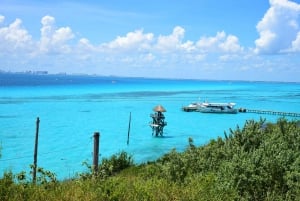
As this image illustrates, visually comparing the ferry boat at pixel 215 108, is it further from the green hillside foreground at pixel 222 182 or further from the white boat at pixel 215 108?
the green hillside foreground at pixel 222 182

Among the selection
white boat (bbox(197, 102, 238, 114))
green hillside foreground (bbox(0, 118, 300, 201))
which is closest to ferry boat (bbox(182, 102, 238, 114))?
white boat (bbox(197, 102, 238, 114))

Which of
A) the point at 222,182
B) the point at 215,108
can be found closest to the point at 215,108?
the point at 215,108

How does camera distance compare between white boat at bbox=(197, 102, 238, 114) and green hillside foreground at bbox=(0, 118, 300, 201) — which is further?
white boat at bbox=(197, 102, 238, 114)

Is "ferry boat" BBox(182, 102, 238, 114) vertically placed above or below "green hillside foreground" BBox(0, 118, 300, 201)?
below

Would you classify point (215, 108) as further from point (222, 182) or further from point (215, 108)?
point (222, 182)

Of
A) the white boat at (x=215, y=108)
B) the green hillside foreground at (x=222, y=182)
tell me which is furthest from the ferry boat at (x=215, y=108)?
the green hillside foreground at (x=222, y=182)

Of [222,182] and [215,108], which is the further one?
[215,108]

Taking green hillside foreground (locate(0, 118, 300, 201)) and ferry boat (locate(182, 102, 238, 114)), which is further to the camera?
ferry boat (locate(182, 102, 238, 114))

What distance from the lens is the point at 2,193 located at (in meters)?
5.93

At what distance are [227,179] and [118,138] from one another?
32.2 m

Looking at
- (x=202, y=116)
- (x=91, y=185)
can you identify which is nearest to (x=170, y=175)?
(x=91, y=185)

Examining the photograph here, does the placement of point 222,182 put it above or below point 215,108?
above

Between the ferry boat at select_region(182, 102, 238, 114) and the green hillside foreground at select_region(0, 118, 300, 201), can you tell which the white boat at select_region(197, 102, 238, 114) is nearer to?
the ferry boat at select_region(182, 102, 238, 114)

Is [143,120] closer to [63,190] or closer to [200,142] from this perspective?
[200,142]
